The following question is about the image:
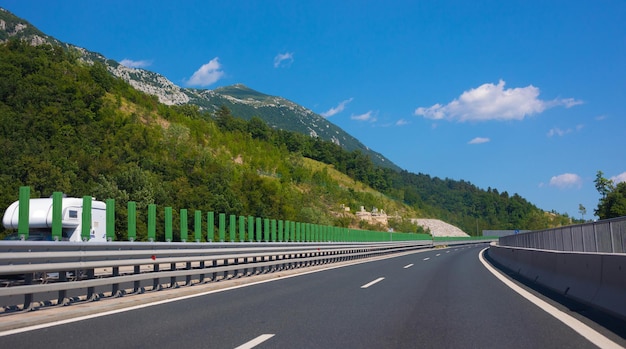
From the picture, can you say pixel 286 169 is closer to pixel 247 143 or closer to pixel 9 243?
pixel 247 143

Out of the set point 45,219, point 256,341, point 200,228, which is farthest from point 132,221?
point 256,341

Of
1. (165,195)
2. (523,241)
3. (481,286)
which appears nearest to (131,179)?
(165,195)

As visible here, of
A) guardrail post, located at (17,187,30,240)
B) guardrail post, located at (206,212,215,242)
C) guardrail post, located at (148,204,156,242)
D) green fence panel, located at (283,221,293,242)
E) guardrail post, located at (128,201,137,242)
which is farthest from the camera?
green fence panel, located at (283,221,293,242)

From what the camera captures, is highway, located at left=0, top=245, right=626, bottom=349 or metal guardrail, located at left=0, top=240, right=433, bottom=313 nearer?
highway, located at left=0, top=245, right=626, bottom=349

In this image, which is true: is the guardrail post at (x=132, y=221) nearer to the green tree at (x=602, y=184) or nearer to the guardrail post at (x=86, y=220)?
the guardrail post at (x=86, y=220)

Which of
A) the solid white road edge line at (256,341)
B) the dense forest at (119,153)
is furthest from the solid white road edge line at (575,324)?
the dense forest at (119,153)

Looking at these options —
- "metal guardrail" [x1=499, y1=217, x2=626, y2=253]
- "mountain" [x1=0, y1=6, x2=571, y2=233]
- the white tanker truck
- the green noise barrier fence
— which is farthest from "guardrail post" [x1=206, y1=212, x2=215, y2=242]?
"mountain" [x1=0, y1=6, x2=571, y2=233]

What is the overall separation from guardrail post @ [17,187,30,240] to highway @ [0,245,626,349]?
6.11 feet

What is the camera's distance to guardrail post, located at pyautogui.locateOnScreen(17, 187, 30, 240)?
884 centimetres

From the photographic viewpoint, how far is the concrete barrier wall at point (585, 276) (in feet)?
27.6

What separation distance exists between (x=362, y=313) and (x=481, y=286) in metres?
6.10

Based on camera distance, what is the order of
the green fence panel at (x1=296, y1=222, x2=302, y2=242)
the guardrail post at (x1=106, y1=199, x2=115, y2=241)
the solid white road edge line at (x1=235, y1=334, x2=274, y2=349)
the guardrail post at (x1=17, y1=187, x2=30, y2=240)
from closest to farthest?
1. the solid white road edge line at (x1=235, y1=334, x2=274, y2=349)
2. the guardrail post at (x1=17, y1=187, x2=30, y2=240)
3. the guardrail post at (x1=106, y1=199, x2=115, y2=241)
4. the green fence panel at (x1=296, y1=222, x2=302, y2=242)

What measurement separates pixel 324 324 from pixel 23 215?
16.4ft

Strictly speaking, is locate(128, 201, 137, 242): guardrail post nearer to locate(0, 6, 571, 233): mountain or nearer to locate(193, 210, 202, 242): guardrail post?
locate(193, 210, 202, 242): guardrail post
